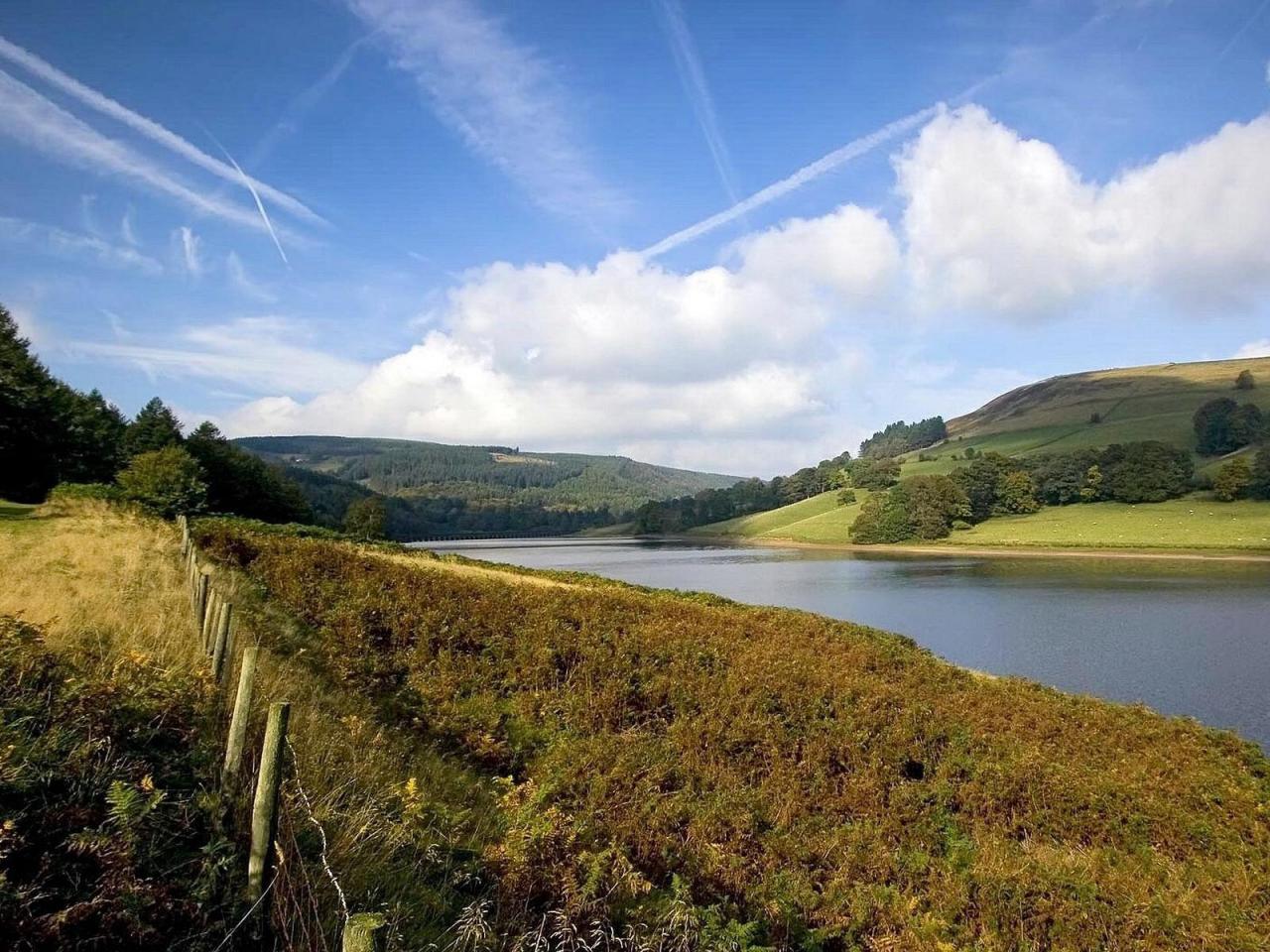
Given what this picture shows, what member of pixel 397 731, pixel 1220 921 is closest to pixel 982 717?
pixel 1220 921

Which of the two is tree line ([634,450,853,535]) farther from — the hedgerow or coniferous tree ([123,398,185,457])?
the hedgerow

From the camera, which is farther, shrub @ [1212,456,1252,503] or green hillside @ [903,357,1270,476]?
green hillside @ [903,357,1270,476]

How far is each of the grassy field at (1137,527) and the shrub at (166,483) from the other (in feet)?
314

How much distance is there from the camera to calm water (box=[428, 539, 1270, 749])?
1049 inches

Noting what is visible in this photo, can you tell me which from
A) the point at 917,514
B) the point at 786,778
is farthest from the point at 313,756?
the point at 917,514

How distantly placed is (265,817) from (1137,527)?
365 ft

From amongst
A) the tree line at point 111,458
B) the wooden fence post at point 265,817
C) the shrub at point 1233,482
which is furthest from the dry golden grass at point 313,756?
the shrub at point 1233,482

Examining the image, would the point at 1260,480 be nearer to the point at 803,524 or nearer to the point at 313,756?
the point at 803,524

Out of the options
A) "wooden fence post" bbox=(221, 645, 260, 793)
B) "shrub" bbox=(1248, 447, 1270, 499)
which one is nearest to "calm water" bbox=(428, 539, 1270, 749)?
"wooden fence post" bbox=(221, 645, 260, 793)

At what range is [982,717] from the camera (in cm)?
1388

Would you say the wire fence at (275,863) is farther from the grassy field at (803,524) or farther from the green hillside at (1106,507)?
the grassy field at (803,524)

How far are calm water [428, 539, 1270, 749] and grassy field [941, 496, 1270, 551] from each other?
10.2m

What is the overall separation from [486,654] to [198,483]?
133 ft

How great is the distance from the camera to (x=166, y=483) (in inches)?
1618
